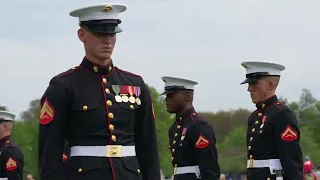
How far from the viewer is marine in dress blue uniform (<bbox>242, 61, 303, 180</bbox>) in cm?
971

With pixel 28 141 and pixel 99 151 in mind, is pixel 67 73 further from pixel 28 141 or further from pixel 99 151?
pixel 28 141


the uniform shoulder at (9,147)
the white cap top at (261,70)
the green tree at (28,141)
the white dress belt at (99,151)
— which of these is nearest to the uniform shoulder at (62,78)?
A: the white dress belt at (99,151)

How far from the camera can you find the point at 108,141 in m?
6.16

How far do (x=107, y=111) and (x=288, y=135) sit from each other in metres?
4.03

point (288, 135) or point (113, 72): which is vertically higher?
point (113, 72)

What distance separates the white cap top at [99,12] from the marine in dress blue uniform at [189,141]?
4861 millimetres

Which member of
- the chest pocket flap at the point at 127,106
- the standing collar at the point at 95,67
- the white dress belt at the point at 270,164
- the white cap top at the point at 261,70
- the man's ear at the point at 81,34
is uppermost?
the man's ear at the point at 81,34

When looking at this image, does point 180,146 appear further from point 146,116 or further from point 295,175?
point 146,116

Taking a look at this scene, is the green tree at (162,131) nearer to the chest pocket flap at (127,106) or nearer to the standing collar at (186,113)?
the standing collar at (186,113)

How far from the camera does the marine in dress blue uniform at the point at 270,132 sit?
9711mm

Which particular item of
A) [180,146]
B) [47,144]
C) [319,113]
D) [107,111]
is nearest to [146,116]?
[107,111]

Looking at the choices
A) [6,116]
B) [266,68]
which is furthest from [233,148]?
[266,68]

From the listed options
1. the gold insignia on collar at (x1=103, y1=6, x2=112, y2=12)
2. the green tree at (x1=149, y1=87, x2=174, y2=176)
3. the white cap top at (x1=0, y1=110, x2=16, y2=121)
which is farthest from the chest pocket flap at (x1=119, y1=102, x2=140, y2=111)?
the green tree at (x1=149, y1=87, x2=174, y2=176)

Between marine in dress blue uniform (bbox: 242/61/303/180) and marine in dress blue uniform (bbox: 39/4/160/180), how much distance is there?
11.8ft
